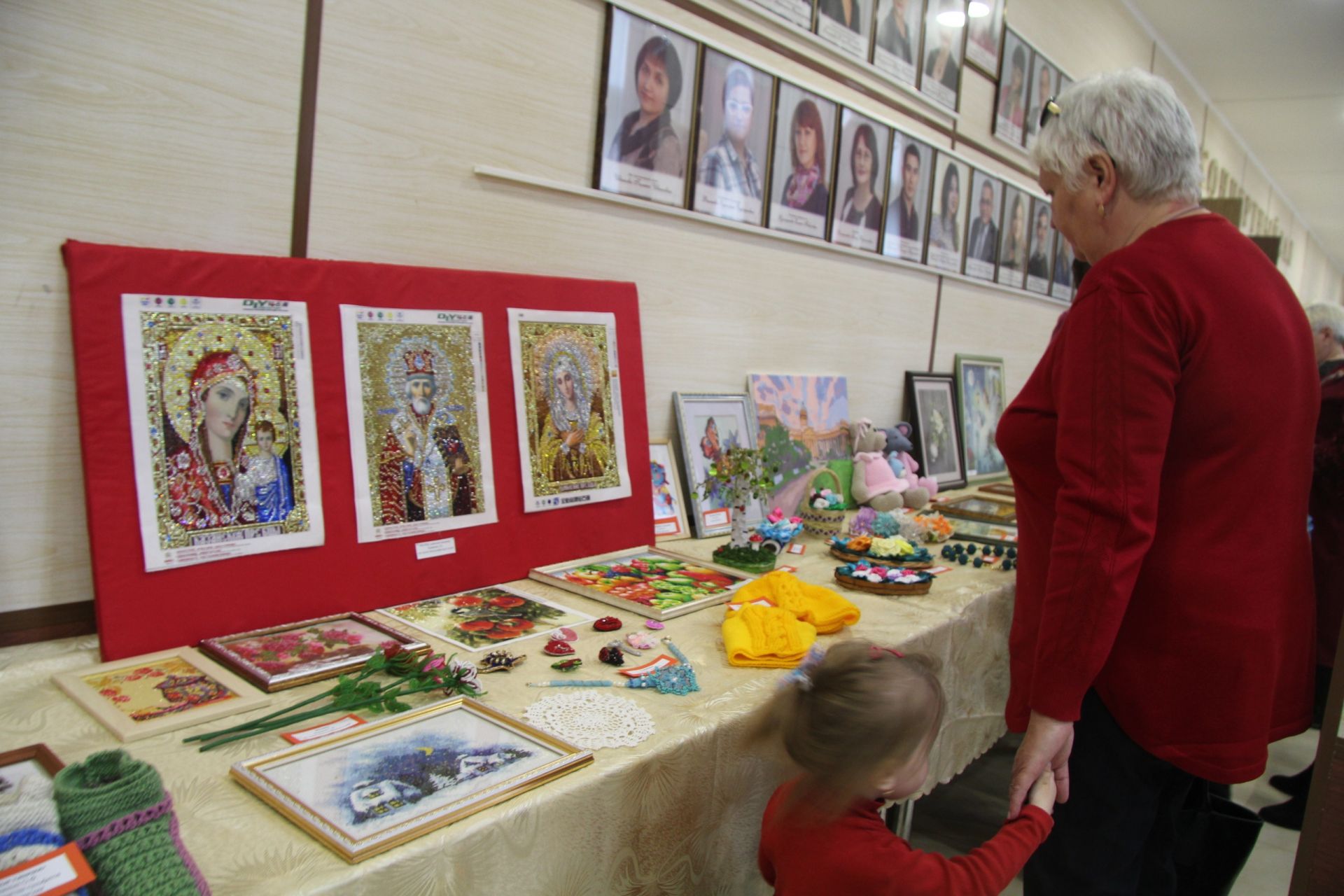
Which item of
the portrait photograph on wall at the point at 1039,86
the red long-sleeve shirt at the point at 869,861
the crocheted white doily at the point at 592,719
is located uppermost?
the portrait photograph on wall at the point at 1039,86

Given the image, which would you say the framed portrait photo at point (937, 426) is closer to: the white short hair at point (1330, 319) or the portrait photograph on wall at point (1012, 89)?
the portrait photograph on wall at point (1012, 89)

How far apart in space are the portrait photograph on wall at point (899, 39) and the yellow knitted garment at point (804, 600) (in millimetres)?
2010

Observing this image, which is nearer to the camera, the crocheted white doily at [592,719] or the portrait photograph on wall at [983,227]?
the crocheted white doily at [592,719]

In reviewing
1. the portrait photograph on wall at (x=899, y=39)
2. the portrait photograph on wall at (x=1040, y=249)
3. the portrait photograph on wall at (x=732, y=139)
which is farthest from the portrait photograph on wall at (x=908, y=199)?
the portrait photograph on wall at (x=1040, y=249)

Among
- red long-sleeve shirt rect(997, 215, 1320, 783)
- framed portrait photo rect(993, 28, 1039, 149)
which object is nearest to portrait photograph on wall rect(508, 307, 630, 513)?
red long-sleeve shirt rect(997, 215, 1320, 783)

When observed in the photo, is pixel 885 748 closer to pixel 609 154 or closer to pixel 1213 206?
pixel 609 154

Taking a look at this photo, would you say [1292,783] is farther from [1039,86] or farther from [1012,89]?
[1039,86]

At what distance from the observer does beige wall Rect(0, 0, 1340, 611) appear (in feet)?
4.12

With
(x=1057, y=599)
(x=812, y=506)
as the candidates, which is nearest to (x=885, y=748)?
(x=1057, y=599)

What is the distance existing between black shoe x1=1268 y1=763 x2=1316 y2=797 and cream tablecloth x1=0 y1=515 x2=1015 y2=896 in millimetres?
2370

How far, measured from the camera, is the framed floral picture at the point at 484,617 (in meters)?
1.44

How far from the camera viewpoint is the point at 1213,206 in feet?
18.2

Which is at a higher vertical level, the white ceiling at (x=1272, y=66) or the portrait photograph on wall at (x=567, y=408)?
the white ceiling at (x=1272, y=66)

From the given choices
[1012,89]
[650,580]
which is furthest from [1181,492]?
[1012,89]
